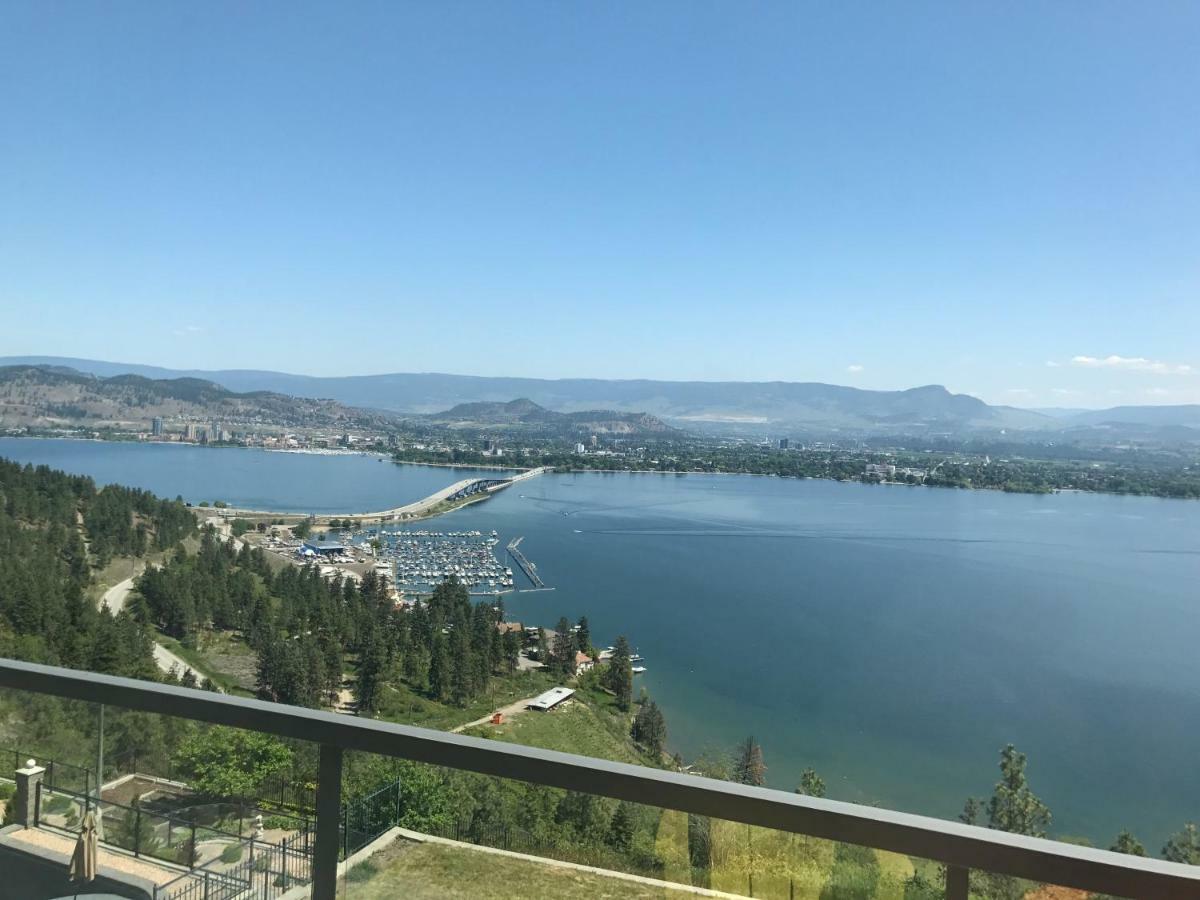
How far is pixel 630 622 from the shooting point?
20.3 metres

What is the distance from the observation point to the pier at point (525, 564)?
2361 centimetres

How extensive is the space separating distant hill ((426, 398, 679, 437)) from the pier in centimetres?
3554

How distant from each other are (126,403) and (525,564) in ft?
64.4

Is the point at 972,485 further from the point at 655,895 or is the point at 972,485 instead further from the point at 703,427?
the point at 655,895

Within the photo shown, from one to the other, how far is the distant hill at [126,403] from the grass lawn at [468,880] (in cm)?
3083

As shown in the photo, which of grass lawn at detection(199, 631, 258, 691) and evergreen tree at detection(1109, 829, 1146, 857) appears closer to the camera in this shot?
evergreen tree at detection(1109, 829, 1146, 857)

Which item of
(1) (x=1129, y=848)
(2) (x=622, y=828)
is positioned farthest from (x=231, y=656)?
(1) (x=1129, y=848)

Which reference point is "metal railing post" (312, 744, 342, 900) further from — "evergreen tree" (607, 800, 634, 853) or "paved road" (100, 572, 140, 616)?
"paved road" (100, 572, 140, 616)

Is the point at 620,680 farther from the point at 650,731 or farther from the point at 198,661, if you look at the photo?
the point at 198,661

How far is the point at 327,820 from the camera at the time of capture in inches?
30.8

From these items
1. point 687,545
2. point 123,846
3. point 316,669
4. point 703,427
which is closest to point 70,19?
point 123,846

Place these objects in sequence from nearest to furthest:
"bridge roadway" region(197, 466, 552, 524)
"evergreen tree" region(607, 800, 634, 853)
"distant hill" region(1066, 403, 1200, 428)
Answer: "evergreen tree" region(607, 800, 634, 853) < "bridge roadway" region(197, 466, 552, 524) < "distant hill" region(1066, 403, 1200, 428)

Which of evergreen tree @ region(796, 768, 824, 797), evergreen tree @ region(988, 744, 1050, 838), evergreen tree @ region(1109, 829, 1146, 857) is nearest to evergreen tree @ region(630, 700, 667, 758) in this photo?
evergreen tree @ region(988, 744, 1050, 838)

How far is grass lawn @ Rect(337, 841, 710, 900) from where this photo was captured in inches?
28.9
